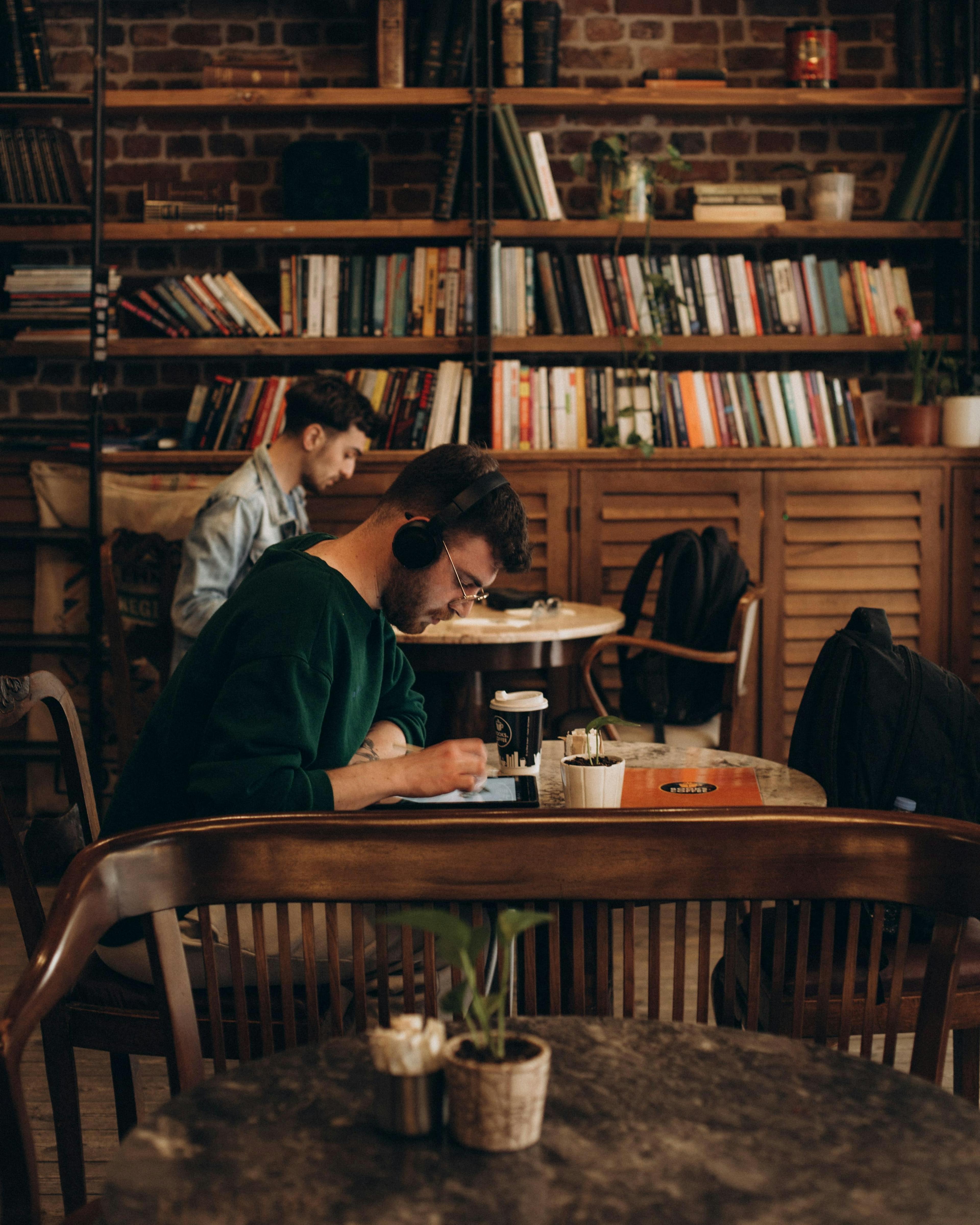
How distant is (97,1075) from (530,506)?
7.15 feet

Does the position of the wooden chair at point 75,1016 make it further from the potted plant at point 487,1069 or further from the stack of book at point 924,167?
the stack of book at point 924,167

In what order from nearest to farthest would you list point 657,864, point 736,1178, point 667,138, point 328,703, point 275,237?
point 736,1178 → point 657,864 → point 328,703 → point 275,237 → point 667,138

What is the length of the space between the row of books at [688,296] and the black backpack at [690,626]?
986mm

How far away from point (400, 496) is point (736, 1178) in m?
1.07

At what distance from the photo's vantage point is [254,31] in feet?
13.8

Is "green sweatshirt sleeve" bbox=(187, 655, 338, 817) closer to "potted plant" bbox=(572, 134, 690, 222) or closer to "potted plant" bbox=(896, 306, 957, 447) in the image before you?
"potted plant" bbox=(572, 134, 690, 222)

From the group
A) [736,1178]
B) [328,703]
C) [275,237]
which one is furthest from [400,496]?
[275,237]

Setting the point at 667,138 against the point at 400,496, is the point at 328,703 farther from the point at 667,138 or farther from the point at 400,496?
the point at 667,138

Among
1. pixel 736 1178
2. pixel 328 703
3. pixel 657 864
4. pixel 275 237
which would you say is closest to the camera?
pixel 736 1178

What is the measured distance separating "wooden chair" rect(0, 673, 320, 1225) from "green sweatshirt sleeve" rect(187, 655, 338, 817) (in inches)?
8.3

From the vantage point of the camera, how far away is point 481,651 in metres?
3.13

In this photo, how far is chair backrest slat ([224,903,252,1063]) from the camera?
1.02m

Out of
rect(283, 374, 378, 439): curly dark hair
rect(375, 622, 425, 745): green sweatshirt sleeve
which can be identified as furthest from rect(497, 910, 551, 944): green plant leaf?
rect(283, 374, 378, 439): curly dark hair

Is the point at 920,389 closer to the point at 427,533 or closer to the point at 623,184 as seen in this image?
the point at 623,184
